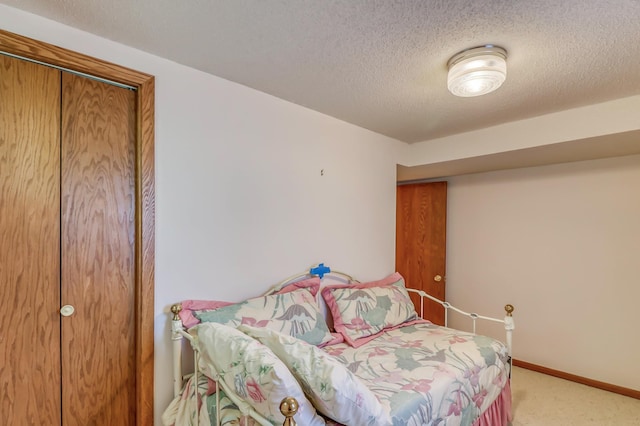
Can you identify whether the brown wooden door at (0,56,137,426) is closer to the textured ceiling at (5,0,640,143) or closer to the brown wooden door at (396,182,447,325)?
the textured ceiling at (5,0,640,143)

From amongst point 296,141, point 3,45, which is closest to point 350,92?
point 296,141

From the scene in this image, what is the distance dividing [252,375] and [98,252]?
1.01 metres

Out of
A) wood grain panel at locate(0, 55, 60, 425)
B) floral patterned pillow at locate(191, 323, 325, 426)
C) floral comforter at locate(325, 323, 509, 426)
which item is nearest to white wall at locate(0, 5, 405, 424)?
wood grain panel at locate(0, 55, 60, 425)

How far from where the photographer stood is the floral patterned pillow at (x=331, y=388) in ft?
3.44

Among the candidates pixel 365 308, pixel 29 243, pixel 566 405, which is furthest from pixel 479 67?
pixel 566 405

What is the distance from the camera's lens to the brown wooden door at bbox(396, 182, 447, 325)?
144 inches

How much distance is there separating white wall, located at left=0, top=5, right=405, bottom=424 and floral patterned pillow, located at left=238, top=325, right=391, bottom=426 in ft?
2.69

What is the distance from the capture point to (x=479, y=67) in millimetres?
1502

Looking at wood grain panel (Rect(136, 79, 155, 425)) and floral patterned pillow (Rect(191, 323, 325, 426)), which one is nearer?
floral patterned pillow (Rect(191, 323, 325, 426))

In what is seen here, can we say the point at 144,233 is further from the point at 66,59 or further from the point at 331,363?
the point at 331,363

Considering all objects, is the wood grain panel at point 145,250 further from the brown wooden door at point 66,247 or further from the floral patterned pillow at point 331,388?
the floral patterned pillow at point 331,388

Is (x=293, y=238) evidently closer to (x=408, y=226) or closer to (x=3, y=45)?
(x=3, y=45)

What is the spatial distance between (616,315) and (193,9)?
3759 mm

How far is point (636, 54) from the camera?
1545mm
